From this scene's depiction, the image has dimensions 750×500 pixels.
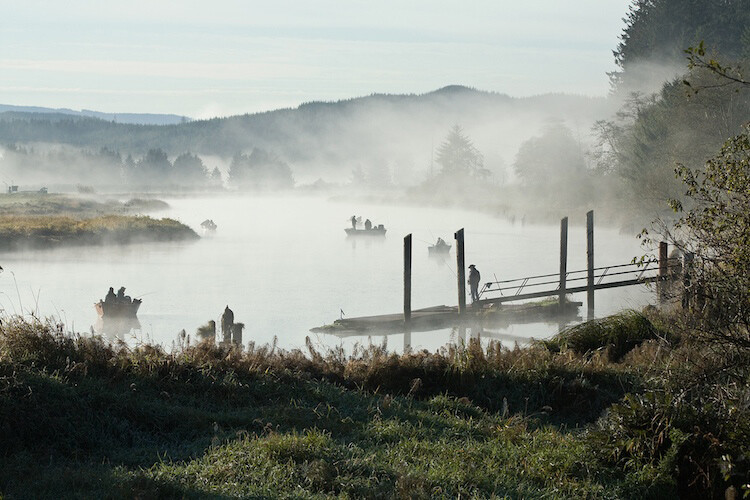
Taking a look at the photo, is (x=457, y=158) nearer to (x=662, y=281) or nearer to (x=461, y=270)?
(x=461, y=270)

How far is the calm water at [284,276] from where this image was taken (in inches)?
1219

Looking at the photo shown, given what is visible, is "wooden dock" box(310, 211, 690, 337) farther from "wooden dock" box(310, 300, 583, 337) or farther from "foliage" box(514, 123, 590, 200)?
"foliage" box(514, 123, 590, 200)

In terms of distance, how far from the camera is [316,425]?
9195mm

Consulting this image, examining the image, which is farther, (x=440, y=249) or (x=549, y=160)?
(x=549, y=160)

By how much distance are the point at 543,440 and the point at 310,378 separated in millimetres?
3559

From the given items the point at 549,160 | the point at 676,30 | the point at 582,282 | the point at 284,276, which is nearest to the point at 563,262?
the point at 582,282

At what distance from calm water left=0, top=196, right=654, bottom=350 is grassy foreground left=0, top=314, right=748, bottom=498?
595 centimetres

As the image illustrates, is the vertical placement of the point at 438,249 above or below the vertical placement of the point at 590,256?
below

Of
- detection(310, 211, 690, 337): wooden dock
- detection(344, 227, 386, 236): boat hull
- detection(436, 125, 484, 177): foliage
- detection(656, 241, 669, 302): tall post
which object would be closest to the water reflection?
detection(310, 211, 690, 337): wooden dock

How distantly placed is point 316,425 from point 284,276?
121 ft

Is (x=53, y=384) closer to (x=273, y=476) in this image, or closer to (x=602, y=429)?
(x=273, y=476)

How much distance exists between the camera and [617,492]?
764cm

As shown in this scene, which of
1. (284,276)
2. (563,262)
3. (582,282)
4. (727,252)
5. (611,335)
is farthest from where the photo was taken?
(284,276)

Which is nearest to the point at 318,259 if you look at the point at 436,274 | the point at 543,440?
the point at 436,274
